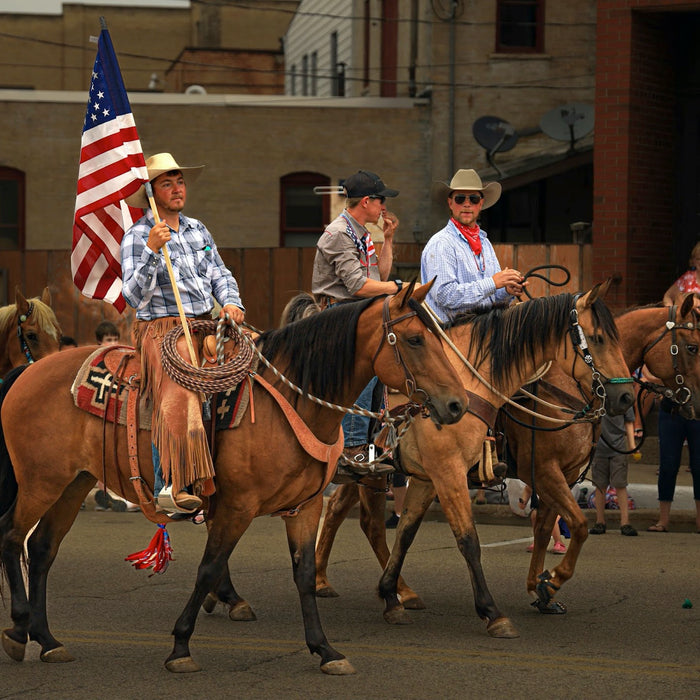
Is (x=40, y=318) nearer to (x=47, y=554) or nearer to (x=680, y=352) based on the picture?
(x=47, y=554)

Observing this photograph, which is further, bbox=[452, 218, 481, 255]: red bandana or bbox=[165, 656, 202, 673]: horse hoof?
bbox=[452, 218, 481, 255]: red bandana

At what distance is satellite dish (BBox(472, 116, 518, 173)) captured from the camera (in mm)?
23234

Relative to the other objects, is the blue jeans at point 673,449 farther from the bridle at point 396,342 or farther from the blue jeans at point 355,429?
the bridle at point 396,342

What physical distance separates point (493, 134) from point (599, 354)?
604 inches

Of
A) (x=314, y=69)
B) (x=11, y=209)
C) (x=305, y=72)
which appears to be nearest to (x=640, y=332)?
(x=11, y=209)

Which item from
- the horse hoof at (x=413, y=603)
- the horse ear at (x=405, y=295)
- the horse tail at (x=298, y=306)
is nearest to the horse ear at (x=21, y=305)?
the horse tail at (x=298, y=306)

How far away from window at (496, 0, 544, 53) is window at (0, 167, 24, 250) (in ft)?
33.7

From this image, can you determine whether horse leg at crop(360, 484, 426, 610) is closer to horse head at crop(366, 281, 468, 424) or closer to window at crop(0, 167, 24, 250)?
horse head at crop(366, 281, 468, 424)

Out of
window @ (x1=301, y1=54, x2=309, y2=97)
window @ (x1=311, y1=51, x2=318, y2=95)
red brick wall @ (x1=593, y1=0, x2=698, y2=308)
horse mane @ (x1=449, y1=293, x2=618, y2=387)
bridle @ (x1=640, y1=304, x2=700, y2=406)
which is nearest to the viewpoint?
horse mane @ (x1=449, y1=293, x2=618, y2=387)

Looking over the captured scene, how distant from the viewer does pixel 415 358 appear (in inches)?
282

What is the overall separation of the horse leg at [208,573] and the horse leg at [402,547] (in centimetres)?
182

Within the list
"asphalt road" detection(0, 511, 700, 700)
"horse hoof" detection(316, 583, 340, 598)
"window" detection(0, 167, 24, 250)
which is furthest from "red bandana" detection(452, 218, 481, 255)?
"window" detection(0, 167, 24, 250)

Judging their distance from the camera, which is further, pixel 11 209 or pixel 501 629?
pixel 11 209

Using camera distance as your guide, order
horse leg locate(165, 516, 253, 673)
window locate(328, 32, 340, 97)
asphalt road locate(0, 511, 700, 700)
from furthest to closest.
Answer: window locate(328, 32, 340, 97)
horse leg locate(165, 516, 253, 673)
asphalt road locate(0, 511, 700, 700)
